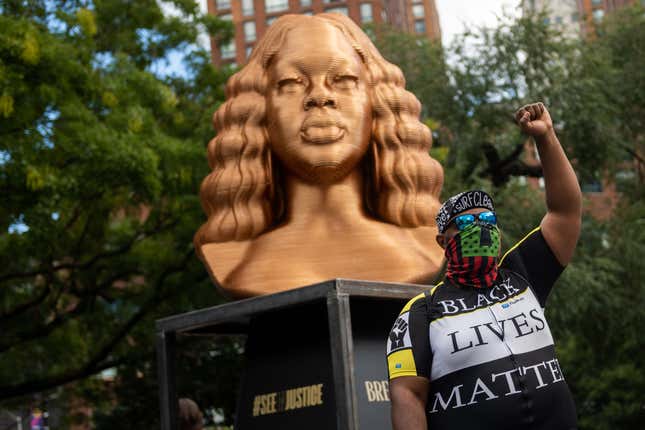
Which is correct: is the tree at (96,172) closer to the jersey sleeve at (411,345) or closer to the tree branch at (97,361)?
the tree branch at (97,361)

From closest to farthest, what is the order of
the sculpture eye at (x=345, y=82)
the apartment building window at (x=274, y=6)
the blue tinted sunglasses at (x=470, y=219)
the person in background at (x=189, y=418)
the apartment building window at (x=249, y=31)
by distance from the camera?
the blue tinted sunglasses at (x=470, y=219)
the sculpture eye at (x=345, y=82)
the person in background at (x=189, y=418)
the apartment building window at (x=274, y=6)
the apartment building window at (x=249, y=31)

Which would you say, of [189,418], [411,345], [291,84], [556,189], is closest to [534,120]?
[556,189]

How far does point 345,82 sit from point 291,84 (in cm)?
35

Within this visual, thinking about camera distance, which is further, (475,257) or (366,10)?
(366,10)

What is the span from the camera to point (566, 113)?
51.6 feet

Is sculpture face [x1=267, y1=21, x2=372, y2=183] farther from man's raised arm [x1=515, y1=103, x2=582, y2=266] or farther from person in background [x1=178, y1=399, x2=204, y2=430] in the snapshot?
man's raised arm [x1=515, y1=103, x2=582, y2=266]

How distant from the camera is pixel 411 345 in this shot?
112 inches

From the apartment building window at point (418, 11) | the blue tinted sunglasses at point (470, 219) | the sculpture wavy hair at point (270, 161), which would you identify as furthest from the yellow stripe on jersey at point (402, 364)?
the apartment building window at point (418, 11)

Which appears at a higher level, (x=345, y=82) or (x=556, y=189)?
(x=345, y=82)

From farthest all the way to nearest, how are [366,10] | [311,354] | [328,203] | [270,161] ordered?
[366,10]
[270,161]
[328,203]
[311,354]

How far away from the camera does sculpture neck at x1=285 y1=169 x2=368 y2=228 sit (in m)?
6.15

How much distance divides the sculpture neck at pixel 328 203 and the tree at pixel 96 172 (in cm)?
355

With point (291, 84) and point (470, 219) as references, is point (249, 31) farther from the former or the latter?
point (470, 219)

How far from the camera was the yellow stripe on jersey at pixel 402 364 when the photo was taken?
2822 millimetres
